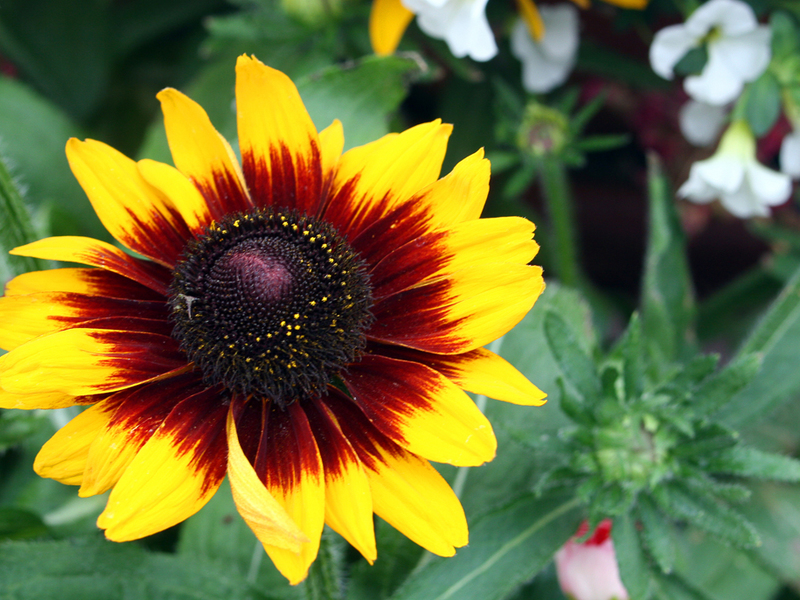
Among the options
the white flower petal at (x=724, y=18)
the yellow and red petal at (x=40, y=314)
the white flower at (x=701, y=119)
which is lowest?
the white flower at (x=701, y=119)

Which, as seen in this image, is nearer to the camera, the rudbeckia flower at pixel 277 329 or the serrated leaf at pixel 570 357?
the rudbeckia flower at pixel 277 329

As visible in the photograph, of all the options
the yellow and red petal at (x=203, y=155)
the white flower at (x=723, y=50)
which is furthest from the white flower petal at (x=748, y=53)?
the yellow and red petal at (x=203, y=155)

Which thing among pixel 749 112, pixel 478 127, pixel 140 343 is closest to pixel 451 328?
pixel 140 343

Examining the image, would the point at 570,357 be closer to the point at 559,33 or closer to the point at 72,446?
the point at 72,446

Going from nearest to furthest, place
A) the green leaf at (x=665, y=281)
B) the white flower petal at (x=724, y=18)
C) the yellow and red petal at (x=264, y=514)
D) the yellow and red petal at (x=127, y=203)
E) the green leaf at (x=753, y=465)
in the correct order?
the yellow and red petal at (x=264, y=514) → the yellow and red petal at (x=127, y=203) → the green leaf at (x=753, y=465) → the white flower petal at (x=724, y=18) → the green leaf at (x=665, y=281)

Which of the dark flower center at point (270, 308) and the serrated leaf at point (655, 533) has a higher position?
the dark flower center at point (270, 308)

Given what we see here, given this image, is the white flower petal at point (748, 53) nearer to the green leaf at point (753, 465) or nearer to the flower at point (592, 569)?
the green leaf at point (753, 465)

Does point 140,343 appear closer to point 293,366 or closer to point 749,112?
point 293,366
